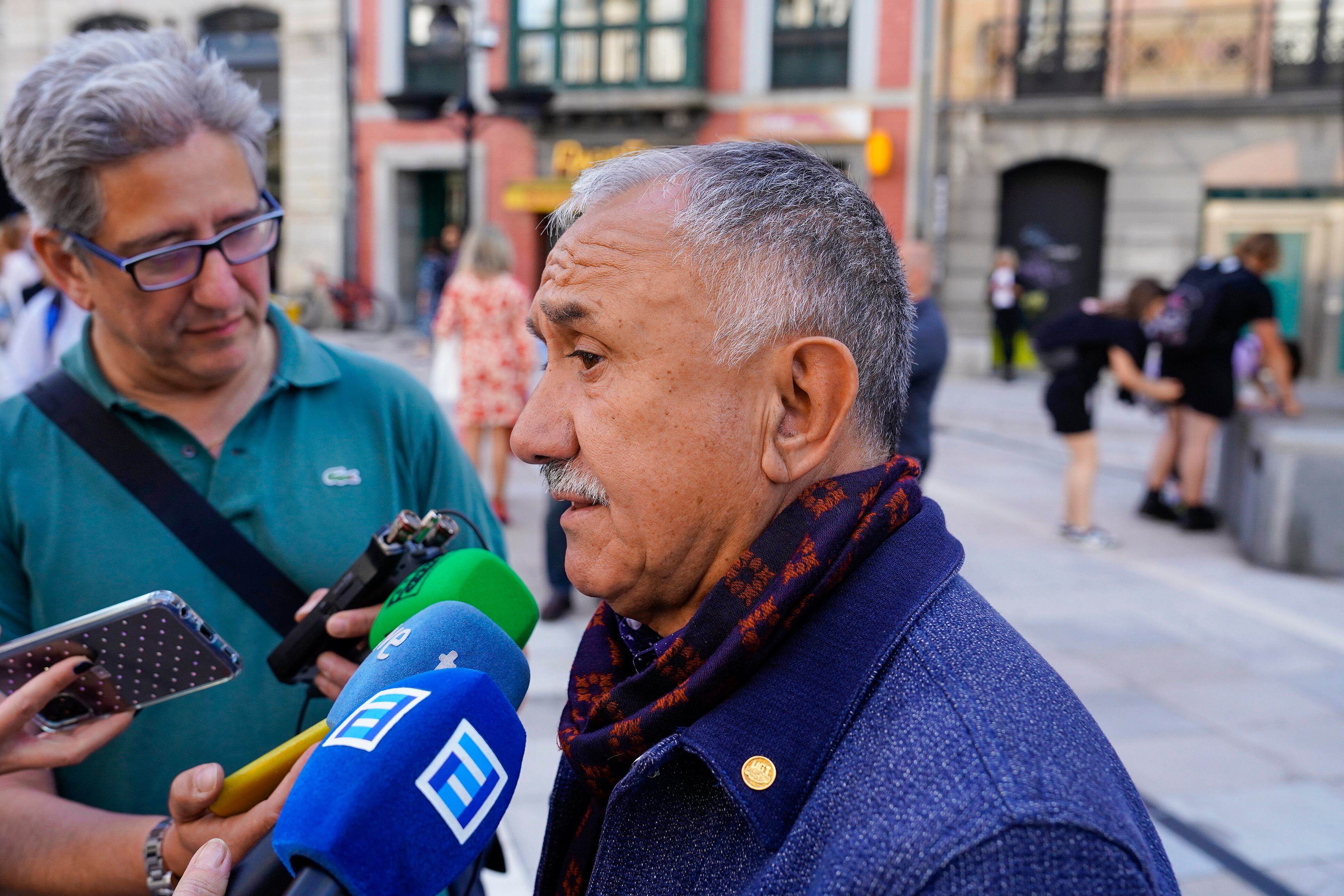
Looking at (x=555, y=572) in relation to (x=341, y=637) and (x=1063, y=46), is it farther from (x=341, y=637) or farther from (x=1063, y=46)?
(x=1063, y=46)

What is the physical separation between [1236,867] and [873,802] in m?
2.98

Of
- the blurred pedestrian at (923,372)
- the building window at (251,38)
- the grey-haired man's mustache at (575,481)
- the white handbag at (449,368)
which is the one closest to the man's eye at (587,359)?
the grey-haired man's mustache at (575,481)

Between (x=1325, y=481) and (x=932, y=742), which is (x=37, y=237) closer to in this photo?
(x=932, y=742)

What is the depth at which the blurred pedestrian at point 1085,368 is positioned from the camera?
7.03m

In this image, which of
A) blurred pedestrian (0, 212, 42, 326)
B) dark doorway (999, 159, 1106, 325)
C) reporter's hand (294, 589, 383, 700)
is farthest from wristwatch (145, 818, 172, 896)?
dark doorway (999, 159, 1106, 325)

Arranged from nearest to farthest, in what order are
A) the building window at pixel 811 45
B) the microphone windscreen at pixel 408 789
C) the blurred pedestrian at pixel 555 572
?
the microphone windscreen at pixel 408 789 < the blurred pedestrian at pixel 555 572 < the building window at pixel 811 45

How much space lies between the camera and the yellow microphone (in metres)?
1.34

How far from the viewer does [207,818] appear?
1396 mm

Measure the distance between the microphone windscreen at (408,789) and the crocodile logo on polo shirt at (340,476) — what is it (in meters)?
0.88

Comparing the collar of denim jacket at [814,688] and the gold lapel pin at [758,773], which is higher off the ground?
the collar of denim jacket at [814,688]

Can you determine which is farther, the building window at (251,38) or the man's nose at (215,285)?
the building window at (251,38)

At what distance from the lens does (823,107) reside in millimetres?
19578

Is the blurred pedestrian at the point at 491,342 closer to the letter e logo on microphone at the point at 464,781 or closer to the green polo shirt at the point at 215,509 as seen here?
the green polo shirt at the point at 215,509

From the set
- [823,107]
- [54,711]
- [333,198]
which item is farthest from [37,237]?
[333,198]
